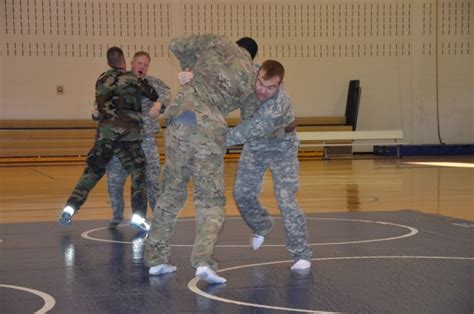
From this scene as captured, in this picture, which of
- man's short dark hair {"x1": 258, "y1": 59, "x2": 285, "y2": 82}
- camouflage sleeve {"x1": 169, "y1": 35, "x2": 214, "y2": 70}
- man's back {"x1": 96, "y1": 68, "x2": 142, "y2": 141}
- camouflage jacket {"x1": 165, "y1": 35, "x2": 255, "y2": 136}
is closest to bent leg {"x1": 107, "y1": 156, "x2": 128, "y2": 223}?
man's back {"x1": 96, "y1": 68, "x2": 142, "y2": 141}

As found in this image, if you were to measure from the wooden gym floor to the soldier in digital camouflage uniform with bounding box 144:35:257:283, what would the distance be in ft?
1.18

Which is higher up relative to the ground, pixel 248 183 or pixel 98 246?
pixel 248 183

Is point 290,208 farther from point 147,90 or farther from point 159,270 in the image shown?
point 147,90

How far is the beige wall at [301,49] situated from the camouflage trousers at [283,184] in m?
16.1

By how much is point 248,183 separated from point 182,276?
91 centimetres

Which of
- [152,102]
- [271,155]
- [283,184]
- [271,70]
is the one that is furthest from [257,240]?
[152,102]

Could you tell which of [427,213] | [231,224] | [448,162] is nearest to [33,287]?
[231,224]

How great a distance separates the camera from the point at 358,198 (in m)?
11.6

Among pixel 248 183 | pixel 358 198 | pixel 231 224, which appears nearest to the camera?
pixel 248 183

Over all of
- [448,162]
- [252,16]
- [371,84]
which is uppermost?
[252,16]

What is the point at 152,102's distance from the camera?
860 cm

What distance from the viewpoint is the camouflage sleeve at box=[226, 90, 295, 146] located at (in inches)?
219

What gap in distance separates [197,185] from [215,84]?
689 millimetres

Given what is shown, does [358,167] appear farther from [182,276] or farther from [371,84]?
[182,276]
